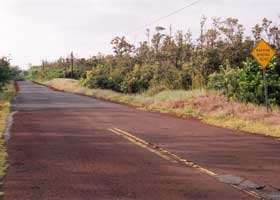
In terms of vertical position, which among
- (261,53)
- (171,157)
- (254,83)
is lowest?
(171,157)

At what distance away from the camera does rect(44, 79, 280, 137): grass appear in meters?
16.3

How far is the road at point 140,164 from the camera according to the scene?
7.06 meters

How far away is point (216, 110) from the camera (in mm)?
21266

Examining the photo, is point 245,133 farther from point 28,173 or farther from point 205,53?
point 205,53

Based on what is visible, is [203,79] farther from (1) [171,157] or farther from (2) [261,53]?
(1) [171,157]

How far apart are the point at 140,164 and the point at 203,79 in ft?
69.1

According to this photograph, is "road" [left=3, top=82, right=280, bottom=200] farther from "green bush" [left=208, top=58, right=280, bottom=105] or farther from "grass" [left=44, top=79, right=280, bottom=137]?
"green bush" [left=208, top=58, right=280, bottom=105]

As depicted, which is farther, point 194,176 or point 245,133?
point 245,133

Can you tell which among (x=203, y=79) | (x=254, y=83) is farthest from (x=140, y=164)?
(x=203, y=79)

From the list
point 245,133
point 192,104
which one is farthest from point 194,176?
point 192,104

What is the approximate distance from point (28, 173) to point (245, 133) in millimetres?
7944

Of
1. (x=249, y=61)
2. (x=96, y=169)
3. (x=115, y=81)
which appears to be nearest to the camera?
(x=96, y=169)

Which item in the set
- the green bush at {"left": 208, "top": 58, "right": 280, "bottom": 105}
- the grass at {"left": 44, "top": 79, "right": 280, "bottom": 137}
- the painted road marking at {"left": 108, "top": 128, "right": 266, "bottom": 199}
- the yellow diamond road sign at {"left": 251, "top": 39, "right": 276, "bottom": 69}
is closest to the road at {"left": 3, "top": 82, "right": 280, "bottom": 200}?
the painted road marking at {"left": 108, "top": 128, "right": 266, "bottom": 199}

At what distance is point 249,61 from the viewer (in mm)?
21641
